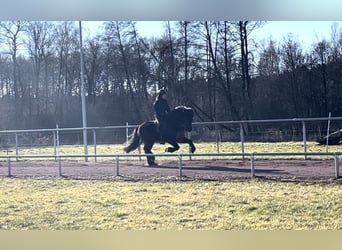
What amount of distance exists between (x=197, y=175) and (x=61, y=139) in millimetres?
1286

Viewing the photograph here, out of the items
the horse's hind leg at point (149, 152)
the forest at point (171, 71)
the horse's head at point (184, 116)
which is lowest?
the horse's hind leg at point (149, 152)

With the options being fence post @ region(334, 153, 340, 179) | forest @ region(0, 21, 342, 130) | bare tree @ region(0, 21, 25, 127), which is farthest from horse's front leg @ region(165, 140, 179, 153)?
bare tree @ region(0, 21, 25, 127)

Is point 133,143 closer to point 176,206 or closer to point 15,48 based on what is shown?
point 176,206

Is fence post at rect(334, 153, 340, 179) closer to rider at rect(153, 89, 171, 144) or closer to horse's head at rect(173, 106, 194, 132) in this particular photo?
horse's head at rect(173, 106, 194, 132)

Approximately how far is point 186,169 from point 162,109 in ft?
2.39

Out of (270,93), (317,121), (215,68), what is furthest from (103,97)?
(317,121)

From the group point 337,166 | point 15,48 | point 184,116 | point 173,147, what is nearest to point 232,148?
point 184,116

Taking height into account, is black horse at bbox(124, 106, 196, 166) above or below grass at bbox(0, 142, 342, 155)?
above

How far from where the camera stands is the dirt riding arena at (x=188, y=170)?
4.47 metres

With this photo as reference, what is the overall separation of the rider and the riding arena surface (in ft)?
1.10

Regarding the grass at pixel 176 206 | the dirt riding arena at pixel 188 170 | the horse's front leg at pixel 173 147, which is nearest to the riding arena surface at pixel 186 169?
the dirt riding arena at pixel 188 170

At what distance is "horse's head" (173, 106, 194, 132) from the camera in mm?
3939

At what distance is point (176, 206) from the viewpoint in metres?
3.54

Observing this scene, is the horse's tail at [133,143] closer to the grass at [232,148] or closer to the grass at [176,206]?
the grass at [232,148]
